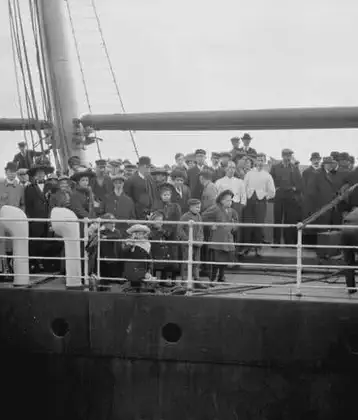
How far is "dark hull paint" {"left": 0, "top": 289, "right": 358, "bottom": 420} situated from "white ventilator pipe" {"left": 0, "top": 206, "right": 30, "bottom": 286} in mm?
517

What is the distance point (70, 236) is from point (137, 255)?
3.63 feet

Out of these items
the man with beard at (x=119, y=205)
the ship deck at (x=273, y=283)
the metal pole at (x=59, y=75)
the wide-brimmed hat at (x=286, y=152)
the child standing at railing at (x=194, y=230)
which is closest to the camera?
the ship deck at (x=273, y=283)

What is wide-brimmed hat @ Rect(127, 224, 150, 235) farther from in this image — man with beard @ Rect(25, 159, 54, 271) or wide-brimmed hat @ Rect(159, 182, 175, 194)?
man with beard @ Rect(25, 159, 54, 271)

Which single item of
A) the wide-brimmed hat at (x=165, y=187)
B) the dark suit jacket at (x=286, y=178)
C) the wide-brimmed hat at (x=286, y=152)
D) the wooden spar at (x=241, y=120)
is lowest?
the wide-brimmed hat at (x=165, y=187)

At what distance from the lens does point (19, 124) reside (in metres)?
15.2

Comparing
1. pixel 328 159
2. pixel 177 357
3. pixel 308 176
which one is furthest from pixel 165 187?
pixel 328 159

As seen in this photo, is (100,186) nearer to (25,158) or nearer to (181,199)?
(181,199)

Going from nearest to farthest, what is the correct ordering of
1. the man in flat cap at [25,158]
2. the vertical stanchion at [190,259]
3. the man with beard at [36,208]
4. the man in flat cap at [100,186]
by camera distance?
the vertical stanchion at [190,259] → the man with beard at [36,208] → the man in flat cap at [100,186] → the man in flat cap at [25,158]

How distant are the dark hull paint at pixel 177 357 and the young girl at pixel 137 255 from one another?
0.81 feet

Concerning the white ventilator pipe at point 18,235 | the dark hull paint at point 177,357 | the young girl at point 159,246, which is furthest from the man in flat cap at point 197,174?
the dark hull paint at point 177,357

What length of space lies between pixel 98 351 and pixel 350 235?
3.44 m

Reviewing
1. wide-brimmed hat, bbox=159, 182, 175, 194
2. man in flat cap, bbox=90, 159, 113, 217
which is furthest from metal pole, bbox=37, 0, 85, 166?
wide-brimmed hat, bbox=159, 182, 175, 194

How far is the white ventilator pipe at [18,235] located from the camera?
9.61m

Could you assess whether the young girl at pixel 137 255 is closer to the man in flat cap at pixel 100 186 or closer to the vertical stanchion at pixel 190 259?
the vertical stanchion at pixel 190 259
